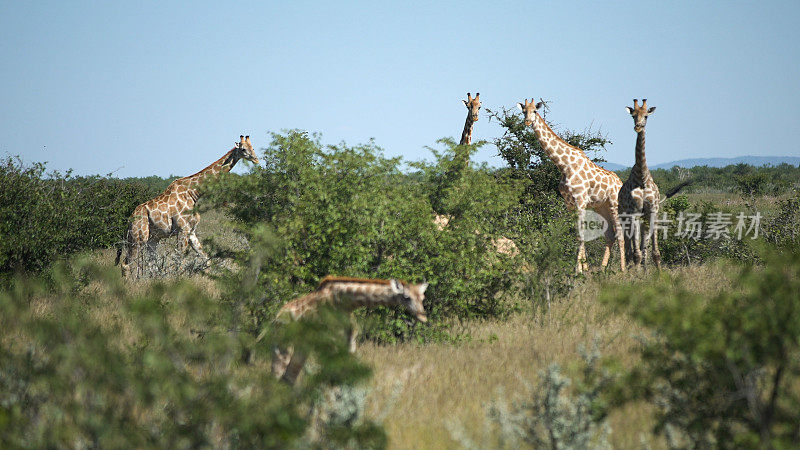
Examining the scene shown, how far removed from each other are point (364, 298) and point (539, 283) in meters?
4.68

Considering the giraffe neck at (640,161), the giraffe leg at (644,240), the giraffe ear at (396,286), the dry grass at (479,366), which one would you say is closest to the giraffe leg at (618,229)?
the giraffe leg at (644,240)

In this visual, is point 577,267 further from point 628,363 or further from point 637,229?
point 628,363

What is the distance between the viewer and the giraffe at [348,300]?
5445 millimetres

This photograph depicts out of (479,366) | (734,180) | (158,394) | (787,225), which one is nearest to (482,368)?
(479,366)

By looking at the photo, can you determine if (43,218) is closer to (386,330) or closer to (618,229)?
(386,330)

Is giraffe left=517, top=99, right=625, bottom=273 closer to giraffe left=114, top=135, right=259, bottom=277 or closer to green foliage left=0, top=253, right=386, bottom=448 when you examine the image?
giraffe left=114, top=135, right=259, bottom=277

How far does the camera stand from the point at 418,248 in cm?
829

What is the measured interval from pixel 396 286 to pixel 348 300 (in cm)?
57

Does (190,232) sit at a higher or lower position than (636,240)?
higher

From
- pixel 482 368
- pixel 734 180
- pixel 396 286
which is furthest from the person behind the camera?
pixel 734 180

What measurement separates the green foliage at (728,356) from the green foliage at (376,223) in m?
3.89

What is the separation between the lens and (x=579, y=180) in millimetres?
13133

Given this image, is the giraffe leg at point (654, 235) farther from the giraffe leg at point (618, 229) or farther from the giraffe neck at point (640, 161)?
the giraffe neck at point (640, 161)

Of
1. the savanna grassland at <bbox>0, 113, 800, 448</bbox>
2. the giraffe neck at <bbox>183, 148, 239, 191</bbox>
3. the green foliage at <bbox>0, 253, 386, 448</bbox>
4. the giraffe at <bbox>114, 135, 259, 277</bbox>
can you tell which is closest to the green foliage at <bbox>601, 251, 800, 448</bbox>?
the savanna grassland at <bbox>0, 113, 800, 448</bbox>
